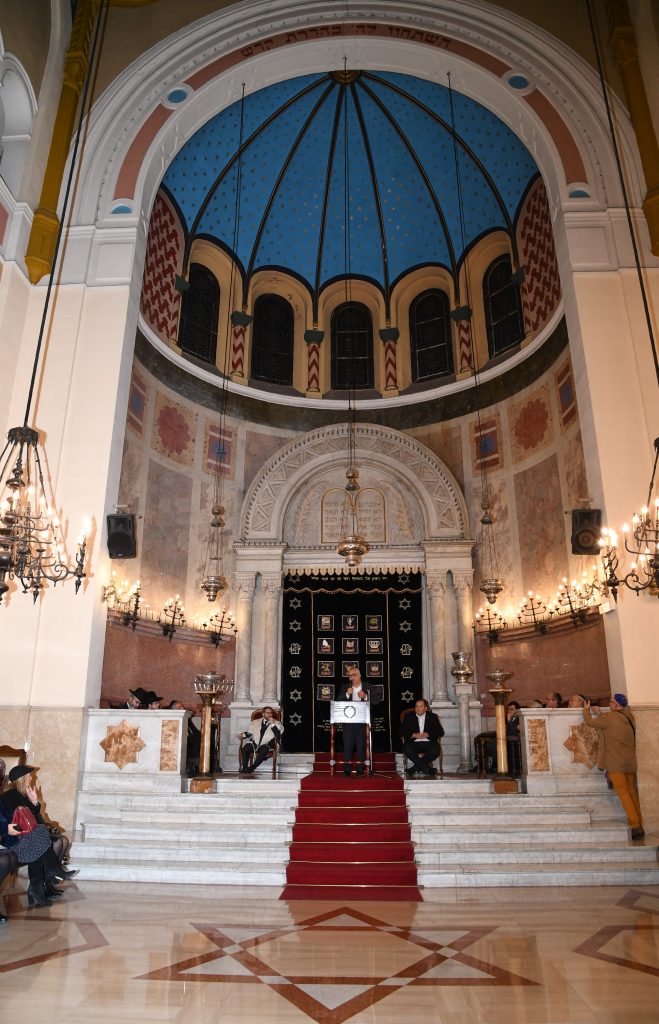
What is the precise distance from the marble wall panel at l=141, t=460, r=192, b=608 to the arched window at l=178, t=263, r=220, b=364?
2.74 meters

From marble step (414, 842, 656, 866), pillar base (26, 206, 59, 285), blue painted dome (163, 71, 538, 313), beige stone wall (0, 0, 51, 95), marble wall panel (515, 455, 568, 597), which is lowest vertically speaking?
marble step (414, 842, 656, 866)

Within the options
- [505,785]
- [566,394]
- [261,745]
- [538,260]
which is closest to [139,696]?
[261,745]

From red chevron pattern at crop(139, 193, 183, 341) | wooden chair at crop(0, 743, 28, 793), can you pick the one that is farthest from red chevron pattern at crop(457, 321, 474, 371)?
wooden chair at crop(0, 743, 28, 793)

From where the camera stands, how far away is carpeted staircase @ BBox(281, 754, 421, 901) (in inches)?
241

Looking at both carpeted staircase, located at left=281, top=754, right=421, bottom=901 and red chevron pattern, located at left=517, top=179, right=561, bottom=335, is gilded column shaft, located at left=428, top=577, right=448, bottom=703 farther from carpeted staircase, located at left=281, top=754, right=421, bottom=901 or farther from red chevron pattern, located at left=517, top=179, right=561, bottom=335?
red chevron pattern, located at left=517, top=179, right=561, bottom=335

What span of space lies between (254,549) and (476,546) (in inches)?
162

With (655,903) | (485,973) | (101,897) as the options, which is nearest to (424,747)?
(655,903)

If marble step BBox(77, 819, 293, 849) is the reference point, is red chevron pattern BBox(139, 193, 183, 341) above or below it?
above

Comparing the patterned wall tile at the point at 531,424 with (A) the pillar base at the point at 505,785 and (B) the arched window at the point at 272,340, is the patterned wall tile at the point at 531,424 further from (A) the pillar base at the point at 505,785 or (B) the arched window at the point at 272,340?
(A) the pillar base at the point at 505,785

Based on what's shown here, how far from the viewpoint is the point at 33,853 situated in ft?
17.9

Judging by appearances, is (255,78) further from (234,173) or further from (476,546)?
(476,546)

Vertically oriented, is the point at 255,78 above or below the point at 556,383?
above

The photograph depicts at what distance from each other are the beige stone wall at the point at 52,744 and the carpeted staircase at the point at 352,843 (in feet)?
8.13

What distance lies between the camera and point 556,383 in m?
11.9
